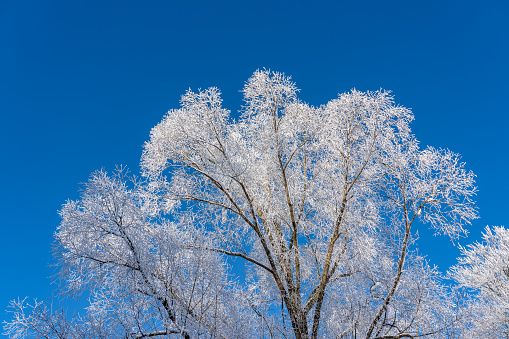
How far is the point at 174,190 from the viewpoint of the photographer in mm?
8891

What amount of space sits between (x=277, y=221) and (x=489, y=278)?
1007 centimetres

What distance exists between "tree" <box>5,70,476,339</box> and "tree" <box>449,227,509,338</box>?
6648 millimetres

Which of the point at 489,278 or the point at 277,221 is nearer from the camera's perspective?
the point at 277,221

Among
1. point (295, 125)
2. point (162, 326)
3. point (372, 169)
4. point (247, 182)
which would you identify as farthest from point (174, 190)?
point (372, 169)

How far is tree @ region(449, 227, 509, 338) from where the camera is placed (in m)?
12.2

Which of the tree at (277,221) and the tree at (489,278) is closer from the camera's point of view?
the tree at (277,221)

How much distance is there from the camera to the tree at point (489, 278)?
40.2ft

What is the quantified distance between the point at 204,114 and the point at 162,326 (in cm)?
469

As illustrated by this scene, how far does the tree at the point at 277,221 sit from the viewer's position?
18.3 ft

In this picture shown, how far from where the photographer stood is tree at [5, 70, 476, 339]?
5.59 m

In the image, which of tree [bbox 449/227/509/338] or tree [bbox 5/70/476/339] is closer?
tree [bbox 5/70/476/339]

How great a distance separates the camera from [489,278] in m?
13.6

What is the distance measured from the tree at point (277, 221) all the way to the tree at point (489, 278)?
665cm

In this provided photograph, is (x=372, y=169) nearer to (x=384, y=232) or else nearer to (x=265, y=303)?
(x=384, y=232)
